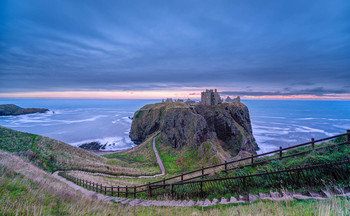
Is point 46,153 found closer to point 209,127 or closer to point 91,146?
point 209,127

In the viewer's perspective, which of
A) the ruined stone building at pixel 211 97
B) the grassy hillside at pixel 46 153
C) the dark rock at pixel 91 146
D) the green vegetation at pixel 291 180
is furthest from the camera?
the dark rock at pixel 91 146

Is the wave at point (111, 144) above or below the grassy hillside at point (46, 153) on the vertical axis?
below

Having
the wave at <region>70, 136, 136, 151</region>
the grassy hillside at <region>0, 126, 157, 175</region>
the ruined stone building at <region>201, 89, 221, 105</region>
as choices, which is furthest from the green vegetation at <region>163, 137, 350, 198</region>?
the wave at <region>70, 136, 136, 151</region>

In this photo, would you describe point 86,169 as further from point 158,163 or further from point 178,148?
point 178,148

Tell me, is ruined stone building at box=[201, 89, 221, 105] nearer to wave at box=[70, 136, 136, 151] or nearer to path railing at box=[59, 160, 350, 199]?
wave at box=[70, 136, 136, 151]

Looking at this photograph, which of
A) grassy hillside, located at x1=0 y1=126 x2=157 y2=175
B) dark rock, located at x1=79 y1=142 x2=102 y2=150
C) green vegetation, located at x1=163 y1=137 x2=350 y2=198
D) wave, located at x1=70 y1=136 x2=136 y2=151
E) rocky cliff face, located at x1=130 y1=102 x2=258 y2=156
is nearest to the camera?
green vegetation, located at x1=163 y1=137 x2=350 y2=198

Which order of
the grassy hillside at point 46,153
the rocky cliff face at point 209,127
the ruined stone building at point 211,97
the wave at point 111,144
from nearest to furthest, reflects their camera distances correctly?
the grassy hillside at point 46,153 → the rocky cliff face at point 209,127 → the ruined stone building at point 211,97 → the wave at point 111,144

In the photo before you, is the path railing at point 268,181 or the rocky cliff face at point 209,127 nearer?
the path railing at point 268,181

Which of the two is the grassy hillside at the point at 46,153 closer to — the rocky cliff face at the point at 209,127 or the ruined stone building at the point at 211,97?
the rocky cliff face at the point at 209,127

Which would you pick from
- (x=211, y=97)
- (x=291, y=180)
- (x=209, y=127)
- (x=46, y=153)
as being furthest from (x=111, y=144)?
(x=291, y=180)

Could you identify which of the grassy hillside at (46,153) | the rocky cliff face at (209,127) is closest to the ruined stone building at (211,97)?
the rocky cliff face at (209,127)

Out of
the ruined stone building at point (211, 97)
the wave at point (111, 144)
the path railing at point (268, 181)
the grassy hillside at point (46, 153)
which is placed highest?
the ruined stone building at point (211, 97)

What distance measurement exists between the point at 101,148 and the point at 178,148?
38870 millimetres

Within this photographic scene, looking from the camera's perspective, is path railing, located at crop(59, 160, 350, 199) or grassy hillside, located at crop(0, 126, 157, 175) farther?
grassy hillside, located at crop(0, 126, 157, 175)
